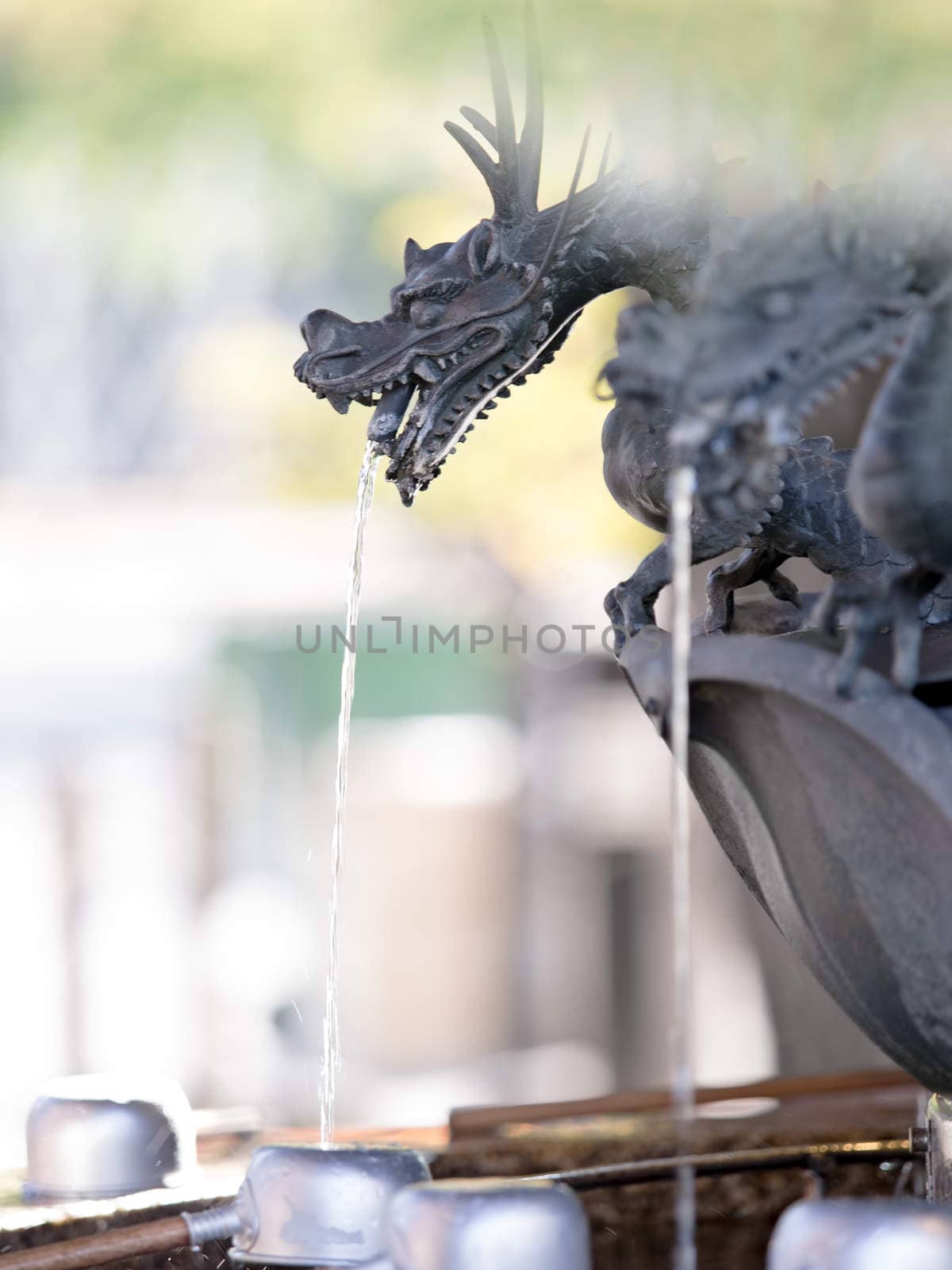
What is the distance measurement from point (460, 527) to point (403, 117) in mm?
1575

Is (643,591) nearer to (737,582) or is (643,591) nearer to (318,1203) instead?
(737,582)

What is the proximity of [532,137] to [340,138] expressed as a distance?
13.7ft

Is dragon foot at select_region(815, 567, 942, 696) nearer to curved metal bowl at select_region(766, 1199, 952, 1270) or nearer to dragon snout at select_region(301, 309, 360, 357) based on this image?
curved metal bowl at select_region(766, 1199, 952, 1270)

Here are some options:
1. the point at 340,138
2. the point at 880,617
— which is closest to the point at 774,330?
the point at 880,617

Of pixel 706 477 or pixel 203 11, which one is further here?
pixel 203 11

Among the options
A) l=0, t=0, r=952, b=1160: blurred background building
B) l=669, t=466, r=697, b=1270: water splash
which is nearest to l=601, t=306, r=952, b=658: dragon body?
l=669, t=466, r=697, b=1270: water splash

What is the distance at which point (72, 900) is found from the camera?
6945 mm

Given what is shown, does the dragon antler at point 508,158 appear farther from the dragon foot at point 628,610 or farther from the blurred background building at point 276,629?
the blurred background building at point 276,629

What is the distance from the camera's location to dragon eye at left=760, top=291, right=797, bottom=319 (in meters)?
1.55

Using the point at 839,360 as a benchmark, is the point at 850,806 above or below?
below

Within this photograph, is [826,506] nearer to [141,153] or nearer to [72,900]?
[141,153]

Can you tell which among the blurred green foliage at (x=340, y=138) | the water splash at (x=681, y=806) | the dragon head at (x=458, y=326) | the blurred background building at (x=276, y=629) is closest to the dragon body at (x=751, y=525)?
the dragon head at (x=458, y=326)

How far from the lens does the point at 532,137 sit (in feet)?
6.88

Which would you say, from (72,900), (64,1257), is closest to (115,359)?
(72,900)
